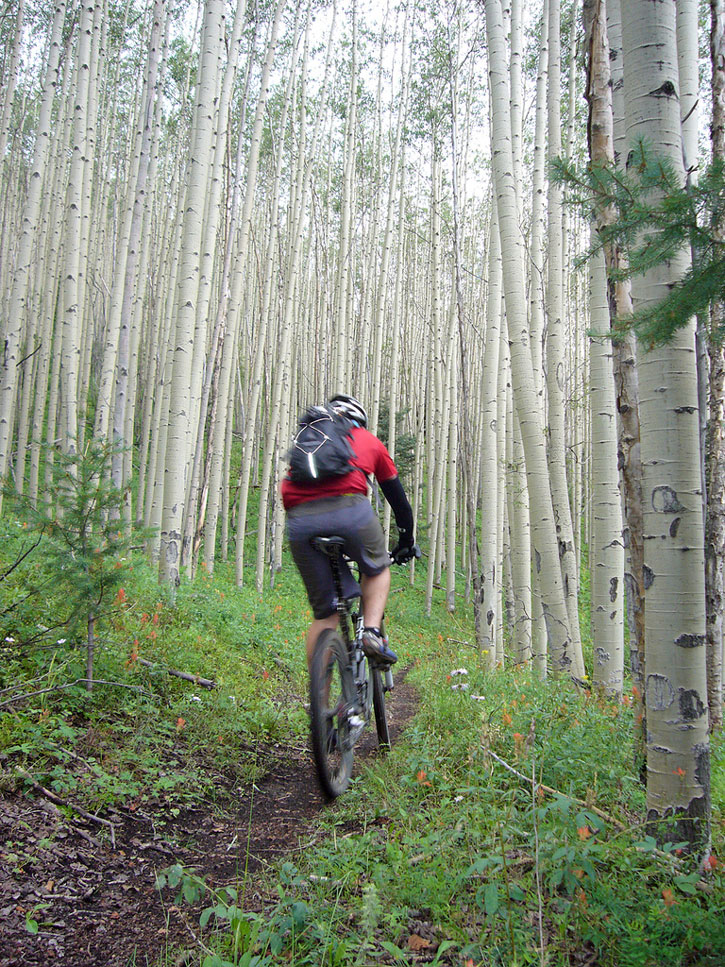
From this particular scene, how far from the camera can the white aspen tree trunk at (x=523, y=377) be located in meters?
4.89

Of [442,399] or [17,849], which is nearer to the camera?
[17,849]

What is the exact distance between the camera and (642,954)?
5.34ft

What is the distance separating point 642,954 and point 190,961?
1.31 metres

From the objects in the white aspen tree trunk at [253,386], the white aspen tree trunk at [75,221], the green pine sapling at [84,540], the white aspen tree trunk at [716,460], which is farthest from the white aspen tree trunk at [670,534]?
the white aspen tree trunk at [253,386]

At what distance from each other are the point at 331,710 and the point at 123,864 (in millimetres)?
1038

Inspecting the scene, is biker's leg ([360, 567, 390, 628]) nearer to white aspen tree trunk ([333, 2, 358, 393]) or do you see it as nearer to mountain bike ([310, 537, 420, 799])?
mountain bike ([310, 537, 420, 799])

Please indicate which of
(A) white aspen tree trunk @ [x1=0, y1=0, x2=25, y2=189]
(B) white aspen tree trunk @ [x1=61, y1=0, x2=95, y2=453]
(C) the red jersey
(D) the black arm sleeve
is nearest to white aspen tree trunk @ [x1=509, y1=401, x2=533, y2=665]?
(D) the black arm sleeve

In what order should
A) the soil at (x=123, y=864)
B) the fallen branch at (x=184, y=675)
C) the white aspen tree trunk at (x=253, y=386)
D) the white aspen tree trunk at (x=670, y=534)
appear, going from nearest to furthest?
→ the soil at (x=123, y=864), the white aspen tree trunk at (x=670, y=534), the fallen branch at (x=184, y=675), the white aspen tree trunk at (x=253, y=386)

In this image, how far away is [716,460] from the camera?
16.7 ft

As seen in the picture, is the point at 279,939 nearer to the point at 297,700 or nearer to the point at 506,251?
the point at 297,700

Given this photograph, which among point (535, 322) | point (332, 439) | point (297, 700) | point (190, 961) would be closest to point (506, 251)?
point (535, 322)

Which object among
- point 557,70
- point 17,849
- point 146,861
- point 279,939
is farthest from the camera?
point 557,70

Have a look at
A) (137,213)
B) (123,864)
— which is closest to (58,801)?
(123,864)

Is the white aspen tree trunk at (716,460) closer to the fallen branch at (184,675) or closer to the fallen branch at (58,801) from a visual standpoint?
the fallen branch at (184,675)
